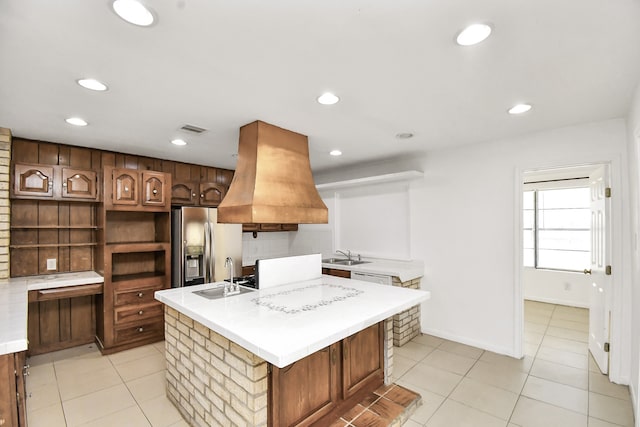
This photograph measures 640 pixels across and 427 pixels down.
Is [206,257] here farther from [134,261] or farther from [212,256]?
[134,261]

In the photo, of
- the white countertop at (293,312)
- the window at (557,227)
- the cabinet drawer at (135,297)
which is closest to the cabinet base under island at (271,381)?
the white countertop at (293,312)

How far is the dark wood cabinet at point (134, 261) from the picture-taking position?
3428mm

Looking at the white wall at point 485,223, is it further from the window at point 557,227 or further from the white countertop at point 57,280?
the white countertop at point 57,280

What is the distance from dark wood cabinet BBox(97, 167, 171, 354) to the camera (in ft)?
11.2

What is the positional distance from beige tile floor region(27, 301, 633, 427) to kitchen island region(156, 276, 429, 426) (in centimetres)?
39

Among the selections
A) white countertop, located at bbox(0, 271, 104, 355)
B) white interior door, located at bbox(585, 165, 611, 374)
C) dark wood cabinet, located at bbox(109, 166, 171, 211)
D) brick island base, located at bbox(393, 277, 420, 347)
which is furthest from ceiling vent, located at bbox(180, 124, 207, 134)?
white interior door, located at bbox(585, 165, 611, 374)

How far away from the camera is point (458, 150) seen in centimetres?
368

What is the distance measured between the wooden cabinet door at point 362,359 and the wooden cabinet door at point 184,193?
325cm

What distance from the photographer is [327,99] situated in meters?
2.22

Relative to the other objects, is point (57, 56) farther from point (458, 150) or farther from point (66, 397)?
point (458, 150)

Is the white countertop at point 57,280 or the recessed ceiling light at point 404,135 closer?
the white countertop at point 57,280

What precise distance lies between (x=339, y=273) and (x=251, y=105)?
259 cm

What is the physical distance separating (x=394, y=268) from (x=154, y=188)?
3.16m

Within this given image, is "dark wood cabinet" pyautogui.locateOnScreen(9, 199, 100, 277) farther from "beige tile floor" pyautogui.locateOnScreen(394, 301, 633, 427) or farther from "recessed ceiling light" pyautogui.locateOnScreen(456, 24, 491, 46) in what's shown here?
"recessed ceiling light" pyautogui.locateOnScreen(456, 24, 491, 46)
